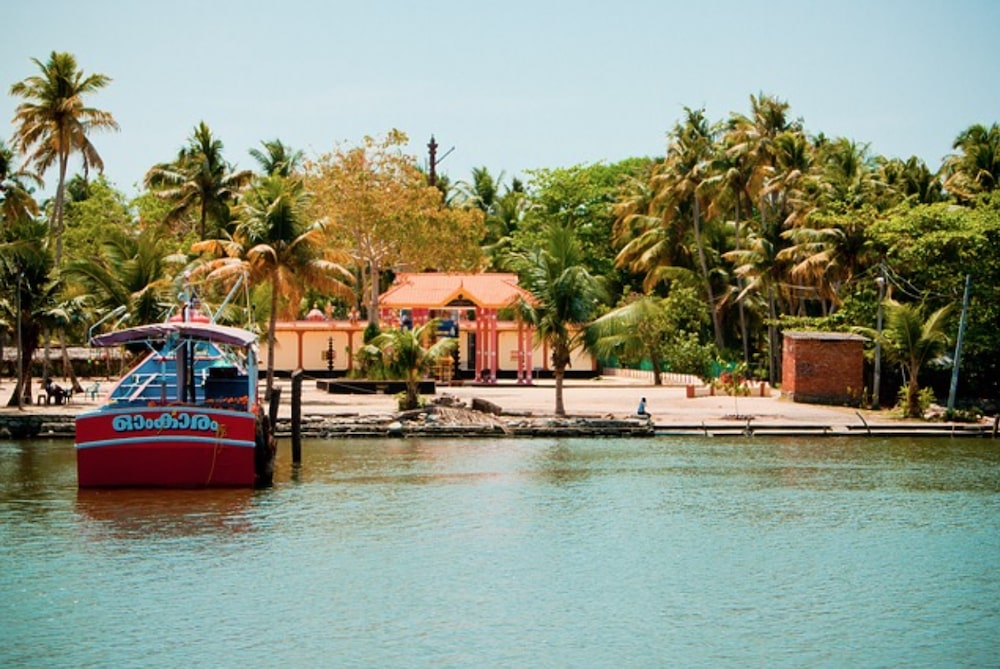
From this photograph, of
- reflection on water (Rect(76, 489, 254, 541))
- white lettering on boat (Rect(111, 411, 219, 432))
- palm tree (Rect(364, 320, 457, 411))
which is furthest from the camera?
palm tree (Rect(364, 320, 457, 411))

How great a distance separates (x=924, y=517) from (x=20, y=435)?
86.2 feet

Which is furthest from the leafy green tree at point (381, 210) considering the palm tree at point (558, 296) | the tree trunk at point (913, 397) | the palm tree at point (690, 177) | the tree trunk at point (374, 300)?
the tree trunk at point (913, 397)

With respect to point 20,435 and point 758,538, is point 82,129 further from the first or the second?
point 758,538

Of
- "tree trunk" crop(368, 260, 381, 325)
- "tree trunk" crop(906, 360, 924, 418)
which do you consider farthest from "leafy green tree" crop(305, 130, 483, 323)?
"tree trunk" crop(906, 360, 924, 418)

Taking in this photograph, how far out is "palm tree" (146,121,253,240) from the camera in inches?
2574

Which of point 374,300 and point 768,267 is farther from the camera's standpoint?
point 374,300

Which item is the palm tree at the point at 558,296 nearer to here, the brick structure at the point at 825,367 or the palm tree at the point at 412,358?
the palm tree at the point at 412,358

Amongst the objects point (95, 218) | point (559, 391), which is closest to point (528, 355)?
point (559, 391)

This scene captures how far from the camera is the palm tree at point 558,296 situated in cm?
4453

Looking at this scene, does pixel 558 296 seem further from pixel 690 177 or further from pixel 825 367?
pixel 690 177

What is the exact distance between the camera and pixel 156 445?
96.7 ft

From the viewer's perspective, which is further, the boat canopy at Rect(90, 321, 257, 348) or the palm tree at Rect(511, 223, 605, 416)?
the palm tree at Rect(511, 223, 605, 416)

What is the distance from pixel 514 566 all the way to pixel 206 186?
45.2m

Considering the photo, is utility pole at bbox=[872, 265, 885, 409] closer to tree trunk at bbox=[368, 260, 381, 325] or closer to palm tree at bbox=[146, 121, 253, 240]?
tree trunk at bbox=[368, 260, 381, 325]
